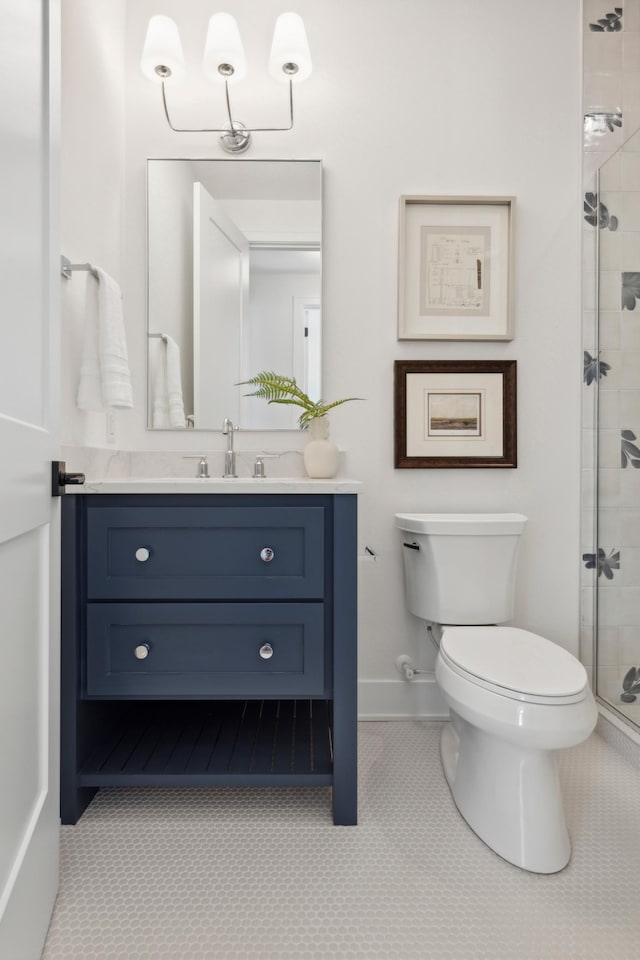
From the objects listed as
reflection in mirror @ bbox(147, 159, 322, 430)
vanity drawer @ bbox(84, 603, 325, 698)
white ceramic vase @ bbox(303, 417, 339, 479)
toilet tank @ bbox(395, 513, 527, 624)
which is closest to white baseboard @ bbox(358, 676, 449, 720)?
toilet tank @ bbox(395, 513, 527, 624)

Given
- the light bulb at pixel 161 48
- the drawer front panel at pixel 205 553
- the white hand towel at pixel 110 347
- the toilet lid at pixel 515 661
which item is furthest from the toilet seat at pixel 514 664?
the light bulb at pixel 161 48

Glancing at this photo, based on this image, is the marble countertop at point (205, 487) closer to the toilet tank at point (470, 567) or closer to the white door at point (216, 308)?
the toilet tank at point (470, 567)

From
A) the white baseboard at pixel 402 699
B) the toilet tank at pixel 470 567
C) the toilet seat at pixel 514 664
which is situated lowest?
the white baseboard at pixel 402 699

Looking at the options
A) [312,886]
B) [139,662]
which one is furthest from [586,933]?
[139,662]

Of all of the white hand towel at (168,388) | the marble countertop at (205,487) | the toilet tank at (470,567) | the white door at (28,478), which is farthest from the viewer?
the white hand towel at (168,388)

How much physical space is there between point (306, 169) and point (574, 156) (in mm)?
959

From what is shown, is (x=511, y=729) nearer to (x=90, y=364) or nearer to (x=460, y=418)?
(x=460, y=418)

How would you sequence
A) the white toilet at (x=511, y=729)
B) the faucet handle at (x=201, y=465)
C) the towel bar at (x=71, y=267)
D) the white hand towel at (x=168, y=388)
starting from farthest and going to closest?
the white hand towel at (x=168, y=388)
the faucet handle at (x=201, y=465)
the towel bar at (x=71, y=267)
the white toilet at (x=511, y=729)

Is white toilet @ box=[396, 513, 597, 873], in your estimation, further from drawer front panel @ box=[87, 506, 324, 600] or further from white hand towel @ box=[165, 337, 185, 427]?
white hand towel @ box=[165, 337, 185, 427]

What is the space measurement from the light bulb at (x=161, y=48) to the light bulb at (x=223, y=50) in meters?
0.09

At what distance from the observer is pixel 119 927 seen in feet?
3.33

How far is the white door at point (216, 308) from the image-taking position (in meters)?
1.85

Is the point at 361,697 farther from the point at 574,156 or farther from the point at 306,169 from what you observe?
the point at 574,156

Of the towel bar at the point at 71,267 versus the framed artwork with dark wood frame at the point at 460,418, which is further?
the framed artwork with dark wood frame at the point at 460,418
